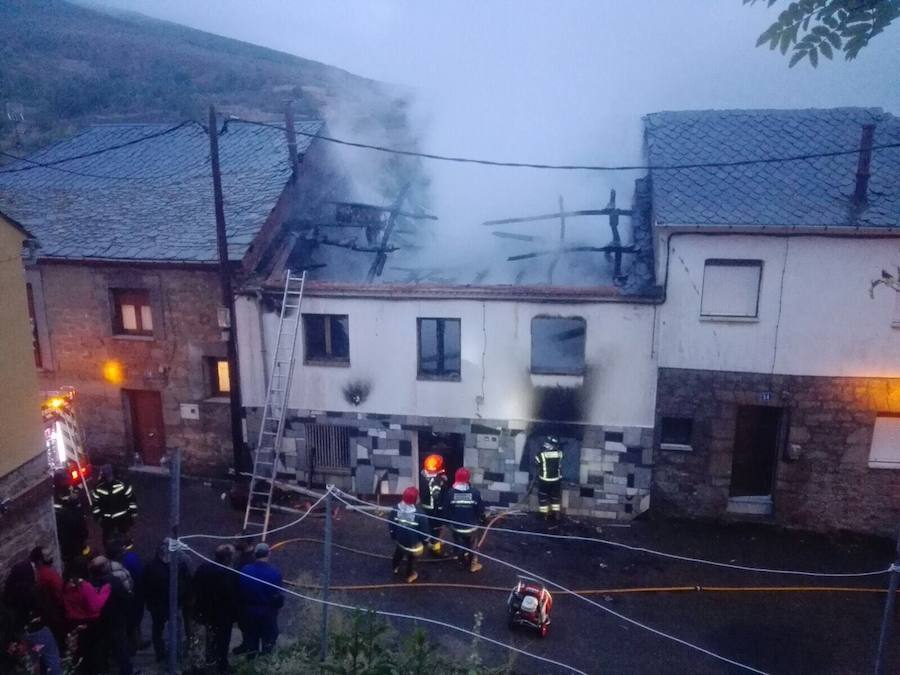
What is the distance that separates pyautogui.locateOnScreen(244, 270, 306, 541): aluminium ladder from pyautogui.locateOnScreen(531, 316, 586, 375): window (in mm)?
5098

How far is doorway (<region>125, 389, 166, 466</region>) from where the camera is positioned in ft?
51.3

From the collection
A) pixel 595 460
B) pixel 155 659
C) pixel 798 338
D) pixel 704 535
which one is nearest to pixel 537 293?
pixel 595 460

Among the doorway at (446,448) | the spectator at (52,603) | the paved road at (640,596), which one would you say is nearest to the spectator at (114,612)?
the spectator at (52,603)

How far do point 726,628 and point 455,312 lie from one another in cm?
739

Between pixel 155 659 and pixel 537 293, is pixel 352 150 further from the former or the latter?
pixel 155 659

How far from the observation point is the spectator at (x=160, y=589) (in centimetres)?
760

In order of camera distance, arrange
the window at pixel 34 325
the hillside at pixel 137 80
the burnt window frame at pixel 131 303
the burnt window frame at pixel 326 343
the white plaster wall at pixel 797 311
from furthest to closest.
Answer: the hillside at pixel 137 80 → the window at pixel 34 325 → the burnt window frame at pixel 131 303 → the burnt window frame at pixel 326 343 → the white plaster wall at pixel 797 311

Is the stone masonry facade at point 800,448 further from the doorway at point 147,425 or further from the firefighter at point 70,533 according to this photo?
the doorway at point 147,425

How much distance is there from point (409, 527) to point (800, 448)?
25.8 feet

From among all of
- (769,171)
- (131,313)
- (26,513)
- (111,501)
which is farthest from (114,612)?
(769,171)

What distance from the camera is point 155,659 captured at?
814 centimetres

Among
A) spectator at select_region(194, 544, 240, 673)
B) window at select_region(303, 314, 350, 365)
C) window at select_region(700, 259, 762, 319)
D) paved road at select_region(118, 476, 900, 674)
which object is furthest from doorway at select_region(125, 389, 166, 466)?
window at select_region(700, 259, 762, 319)

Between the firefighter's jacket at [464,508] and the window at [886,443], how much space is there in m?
7.89

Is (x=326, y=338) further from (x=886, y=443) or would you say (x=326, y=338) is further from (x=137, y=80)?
(x=137, y=80)
